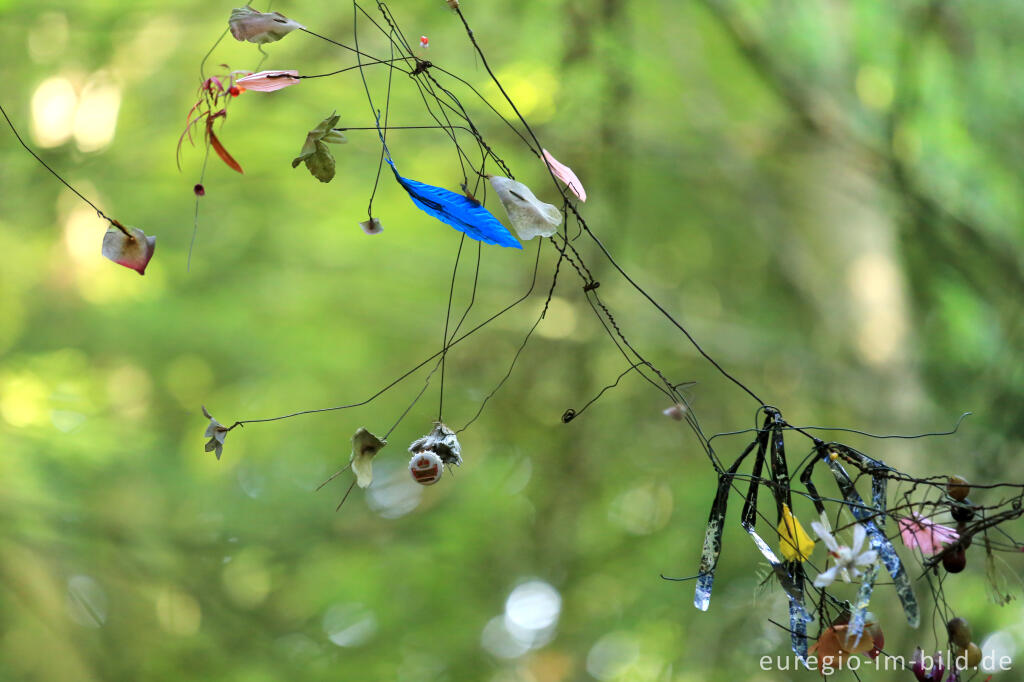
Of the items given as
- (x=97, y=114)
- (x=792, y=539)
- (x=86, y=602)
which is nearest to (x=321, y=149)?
(x=792, y=539)

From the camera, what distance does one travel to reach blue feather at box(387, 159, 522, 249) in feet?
0.94

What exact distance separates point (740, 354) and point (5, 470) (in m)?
1.07

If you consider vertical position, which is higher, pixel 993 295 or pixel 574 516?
pixel 993 295

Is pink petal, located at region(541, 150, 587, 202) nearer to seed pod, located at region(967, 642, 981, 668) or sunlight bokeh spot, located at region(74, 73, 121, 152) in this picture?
seed pod, located at region(967, 642, 981, 668)

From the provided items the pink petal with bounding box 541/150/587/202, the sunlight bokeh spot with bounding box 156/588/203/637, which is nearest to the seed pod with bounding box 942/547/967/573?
the pink petal with bounding box 541/150/587/202

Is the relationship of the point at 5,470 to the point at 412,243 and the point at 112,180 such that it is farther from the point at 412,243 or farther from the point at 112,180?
the point at 412,243

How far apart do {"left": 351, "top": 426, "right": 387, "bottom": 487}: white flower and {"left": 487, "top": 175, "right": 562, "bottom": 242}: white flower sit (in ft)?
0.34

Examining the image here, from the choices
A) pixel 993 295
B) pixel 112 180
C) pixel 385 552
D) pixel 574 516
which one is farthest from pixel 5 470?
pixel 993 295

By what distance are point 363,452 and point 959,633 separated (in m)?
0.24

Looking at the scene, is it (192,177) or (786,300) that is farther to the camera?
(786,300)

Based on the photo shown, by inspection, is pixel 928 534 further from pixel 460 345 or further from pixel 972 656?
Answer: pixel 460 345

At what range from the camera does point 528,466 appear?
120 centimetres

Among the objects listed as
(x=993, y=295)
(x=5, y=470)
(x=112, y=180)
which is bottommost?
(x=5, y=470)

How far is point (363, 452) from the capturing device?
1.03 feet
